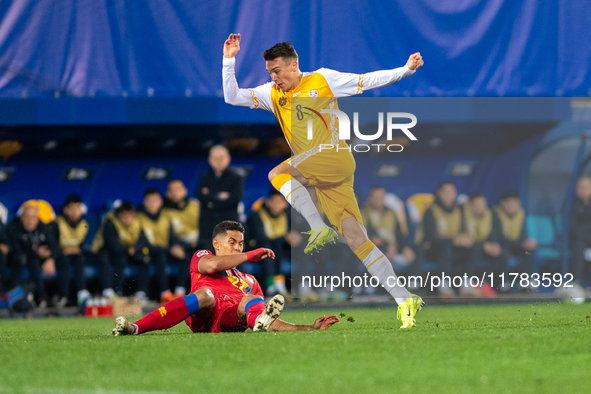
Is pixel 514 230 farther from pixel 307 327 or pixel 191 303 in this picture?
pixel 191 303

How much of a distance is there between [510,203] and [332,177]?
2.07 meters

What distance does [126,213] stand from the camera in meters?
9.97

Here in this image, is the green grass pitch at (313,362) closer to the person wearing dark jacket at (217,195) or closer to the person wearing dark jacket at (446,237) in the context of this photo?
the person wearing dark jacket at (446,237)

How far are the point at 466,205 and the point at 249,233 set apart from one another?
302 cm

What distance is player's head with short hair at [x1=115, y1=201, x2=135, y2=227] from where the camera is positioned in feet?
32.6

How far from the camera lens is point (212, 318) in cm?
531

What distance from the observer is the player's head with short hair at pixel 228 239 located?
539 centimetres

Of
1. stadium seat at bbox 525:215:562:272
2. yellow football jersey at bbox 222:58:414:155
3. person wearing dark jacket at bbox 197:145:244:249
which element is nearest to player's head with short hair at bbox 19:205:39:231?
person wearing dark jacket at bbox 197:145:244:249

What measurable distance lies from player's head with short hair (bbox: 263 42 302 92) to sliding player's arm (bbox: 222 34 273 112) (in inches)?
8.7

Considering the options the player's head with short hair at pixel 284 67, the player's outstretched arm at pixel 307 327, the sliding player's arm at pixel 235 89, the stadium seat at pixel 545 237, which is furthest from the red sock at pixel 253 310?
the stadium seat at pixel 545 237

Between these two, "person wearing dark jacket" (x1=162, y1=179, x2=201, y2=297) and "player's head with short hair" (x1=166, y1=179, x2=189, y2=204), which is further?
"player's head with short hair" (x1=166, y1=179, x2=189, y2=204)

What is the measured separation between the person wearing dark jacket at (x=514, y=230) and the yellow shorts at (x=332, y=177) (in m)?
1.73

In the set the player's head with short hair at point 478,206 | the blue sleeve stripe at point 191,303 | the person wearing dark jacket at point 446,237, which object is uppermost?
the player's head with short hair at point 478,206

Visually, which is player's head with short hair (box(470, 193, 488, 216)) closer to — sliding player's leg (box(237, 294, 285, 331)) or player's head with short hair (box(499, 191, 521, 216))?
player's head with short hair (box(499, 191, 521, 216))
